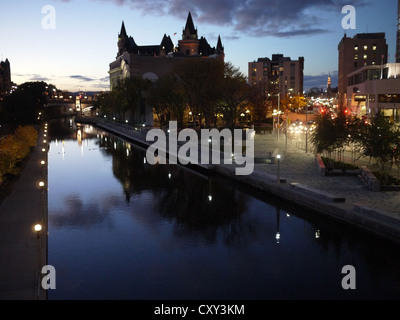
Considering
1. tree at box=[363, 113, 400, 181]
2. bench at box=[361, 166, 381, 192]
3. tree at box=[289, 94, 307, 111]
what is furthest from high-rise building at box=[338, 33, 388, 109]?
bench at box=[361, 166, 381, 192]

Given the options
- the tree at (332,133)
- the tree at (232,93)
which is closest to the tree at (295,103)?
the tree at (232,93)

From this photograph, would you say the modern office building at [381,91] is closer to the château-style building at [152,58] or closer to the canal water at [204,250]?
the château-style building at [152,58]

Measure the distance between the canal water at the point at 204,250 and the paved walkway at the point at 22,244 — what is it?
998 mm

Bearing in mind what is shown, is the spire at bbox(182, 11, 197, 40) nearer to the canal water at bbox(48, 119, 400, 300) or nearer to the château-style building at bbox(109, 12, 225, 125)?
the château-style building at bbox(109, 12, 225, 125)

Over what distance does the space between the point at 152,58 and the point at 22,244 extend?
311ft

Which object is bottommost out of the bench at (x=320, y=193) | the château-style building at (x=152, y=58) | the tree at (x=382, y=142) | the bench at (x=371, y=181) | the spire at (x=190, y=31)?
the bench at (x=320, y=193)

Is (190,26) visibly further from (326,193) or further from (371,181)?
(326,193)

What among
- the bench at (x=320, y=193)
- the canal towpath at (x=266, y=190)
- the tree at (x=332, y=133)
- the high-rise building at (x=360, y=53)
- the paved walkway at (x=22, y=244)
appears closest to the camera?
the paved walkway at (x=22, y=244)

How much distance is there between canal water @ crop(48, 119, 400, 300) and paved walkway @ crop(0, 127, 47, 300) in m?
1.00

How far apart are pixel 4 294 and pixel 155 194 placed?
59.0ft

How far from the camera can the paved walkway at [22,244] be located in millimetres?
12094
